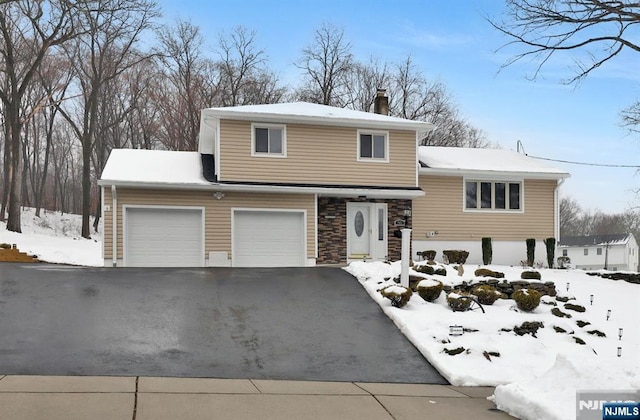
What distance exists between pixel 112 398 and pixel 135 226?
11659mm

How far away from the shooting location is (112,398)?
5.71 metres

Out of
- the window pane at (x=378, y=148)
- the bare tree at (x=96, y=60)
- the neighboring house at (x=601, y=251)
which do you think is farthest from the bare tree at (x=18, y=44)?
the neighboring house at (x=601, y=251)

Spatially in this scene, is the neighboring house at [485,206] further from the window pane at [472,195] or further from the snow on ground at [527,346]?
the snow on ground at [527,346]

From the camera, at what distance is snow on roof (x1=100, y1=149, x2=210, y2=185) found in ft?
54.4

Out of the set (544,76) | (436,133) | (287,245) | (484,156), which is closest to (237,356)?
(287,245)

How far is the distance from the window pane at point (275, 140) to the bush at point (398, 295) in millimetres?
8434

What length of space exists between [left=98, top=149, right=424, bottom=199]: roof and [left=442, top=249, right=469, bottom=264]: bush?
2.14 metres

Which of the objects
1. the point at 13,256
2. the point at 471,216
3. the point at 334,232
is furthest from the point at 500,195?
the point at 13,256

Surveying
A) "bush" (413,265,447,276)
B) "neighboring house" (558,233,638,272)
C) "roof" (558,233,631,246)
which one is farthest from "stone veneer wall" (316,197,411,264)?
"roof" (558,233,631,246)

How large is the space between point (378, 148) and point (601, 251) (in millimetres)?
49283

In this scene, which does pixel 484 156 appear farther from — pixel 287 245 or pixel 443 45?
pixel 287 245

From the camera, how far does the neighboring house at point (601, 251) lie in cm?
5797

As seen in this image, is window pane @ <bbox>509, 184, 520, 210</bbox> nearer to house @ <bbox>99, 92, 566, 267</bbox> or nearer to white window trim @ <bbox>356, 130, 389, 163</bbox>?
house @ <bbox>99, 92, 566, 267</bbox>

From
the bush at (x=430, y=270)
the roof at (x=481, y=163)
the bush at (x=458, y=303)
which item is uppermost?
the roof at (x=481, y=163)
